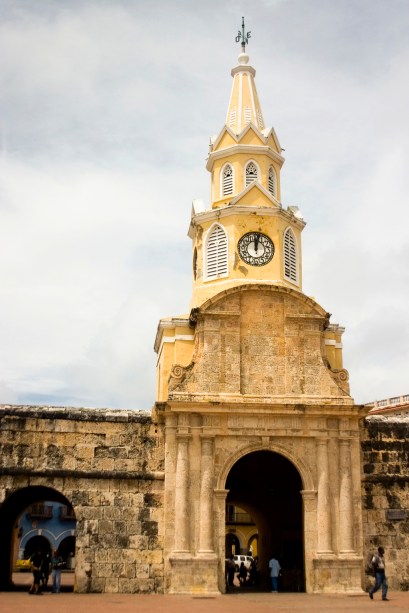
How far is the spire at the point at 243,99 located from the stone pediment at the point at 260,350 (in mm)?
8782

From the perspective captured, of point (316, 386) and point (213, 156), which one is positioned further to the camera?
point (213, 156)

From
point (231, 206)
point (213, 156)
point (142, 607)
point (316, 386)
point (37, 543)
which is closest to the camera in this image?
point (142, 607)

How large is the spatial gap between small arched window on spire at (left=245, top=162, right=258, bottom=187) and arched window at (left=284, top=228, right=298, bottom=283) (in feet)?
8.72

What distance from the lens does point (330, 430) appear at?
83.6ft

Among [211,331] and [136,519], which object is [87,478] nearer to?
[136,519]

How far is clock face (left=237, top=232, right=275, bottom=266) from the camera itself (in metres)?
29.1

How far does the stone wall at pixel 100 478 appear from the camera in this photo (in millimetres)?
24125

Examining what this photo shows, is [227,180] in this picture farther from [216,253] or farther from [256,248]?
[256,248]

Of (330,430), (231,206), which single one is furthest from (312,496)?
(231,206)

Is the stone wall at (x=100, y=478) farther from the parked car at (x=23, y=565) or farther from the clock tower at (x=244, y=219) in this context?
the parked car at (x=23, y=565)

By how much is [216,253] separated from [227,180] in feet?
11.6

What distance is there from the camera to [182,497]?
24281 millimetres

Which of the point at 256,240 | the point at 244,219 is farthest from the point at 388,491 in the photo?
the point at 244,219

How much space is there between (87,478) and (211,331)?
21.1ft
